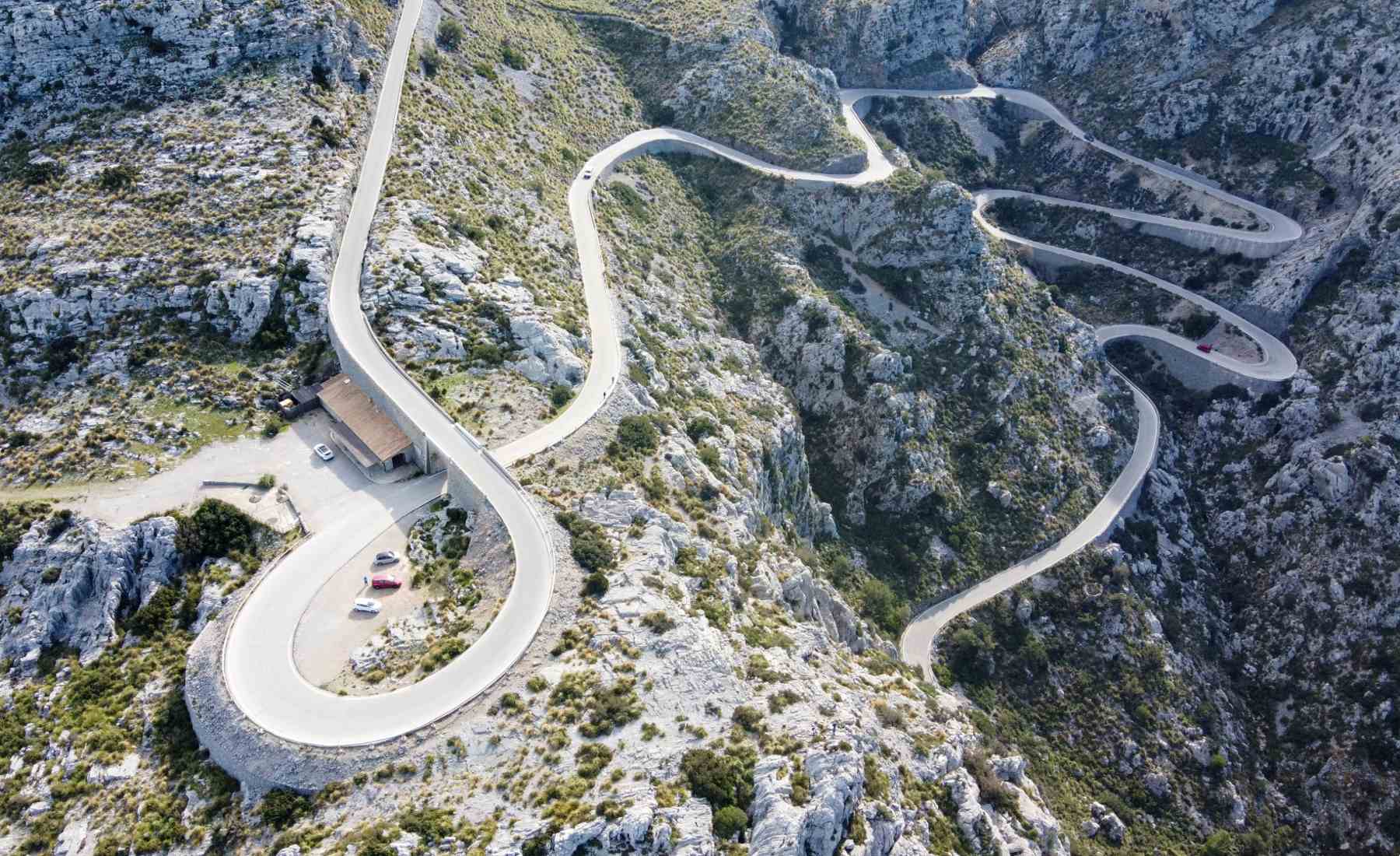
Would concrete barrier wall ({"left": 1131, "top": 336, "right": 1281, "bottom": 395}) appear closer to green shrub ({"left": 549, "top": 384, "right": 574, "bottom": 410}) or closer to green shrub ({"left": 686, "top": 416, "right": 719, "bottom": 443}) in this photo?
green shrub ({"left": 686, "top": 416, "right": 719, "bottom": 443})

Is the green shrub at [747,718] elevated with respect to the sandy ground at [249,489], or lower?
elevated

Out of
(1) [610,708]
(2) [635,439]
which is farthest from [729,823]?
(2) [635,439]

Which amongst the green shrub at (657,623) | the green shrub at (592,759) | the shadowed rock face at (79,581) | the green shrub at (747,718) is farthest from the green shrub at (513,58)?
the green shrub at (592,759)

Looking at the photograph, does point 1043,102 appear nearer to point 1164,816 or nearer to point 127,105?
point 1164,816

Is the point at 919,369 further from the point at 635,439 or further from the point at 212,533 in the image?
the point at 212,533

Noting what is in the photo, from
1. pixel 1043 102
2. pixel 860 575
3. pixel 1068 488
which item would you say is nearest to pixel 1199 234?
pixel 1043 102

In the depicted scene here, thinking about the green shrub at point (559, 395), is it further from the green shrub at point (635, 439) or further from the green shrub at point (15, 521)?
the green shrub at point (15, 521)
